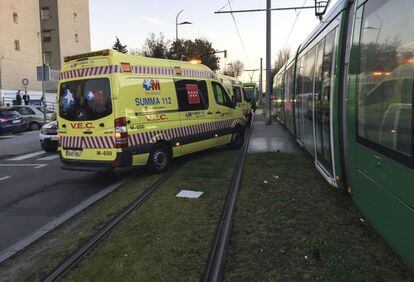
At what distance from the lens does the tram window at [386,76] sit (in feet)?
10.5

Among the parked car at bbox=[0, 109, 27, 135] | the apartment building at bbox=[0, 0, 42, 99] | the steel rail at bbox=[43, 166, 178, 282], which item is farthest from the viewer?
the apartment building at bbox=[0, 0, 42, 99]

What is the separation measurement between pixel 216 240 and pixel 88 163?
459 centimetres

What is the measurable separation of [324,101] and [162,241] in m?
3.30

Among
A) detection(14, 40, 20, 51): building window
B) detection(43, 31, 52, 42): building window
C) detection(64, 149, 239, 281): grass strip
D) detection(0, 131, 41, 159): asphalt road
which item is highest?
detection(43, 31, 52, 42): building window

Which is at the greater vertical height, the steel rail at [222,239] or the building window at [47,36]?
the building window at [47,36]

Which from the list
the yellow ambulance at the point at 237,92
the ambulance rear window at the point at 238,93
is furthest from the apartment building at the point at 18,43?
the ambulance rear window at the point at 238,93

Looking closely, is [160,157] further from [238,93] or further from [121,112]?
[238,93]

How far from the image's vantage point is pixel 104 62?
8.62 m

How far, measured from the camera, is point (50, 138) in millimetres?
14305

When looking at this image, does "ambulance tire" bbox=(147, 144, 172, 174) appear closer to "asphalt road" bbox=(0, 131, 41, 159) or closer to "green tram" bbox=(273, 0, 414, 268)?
"green tram" bbox=(273, 0, 414, 268)

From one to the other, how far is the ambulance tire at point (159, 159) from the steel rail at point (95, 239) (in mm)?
1352

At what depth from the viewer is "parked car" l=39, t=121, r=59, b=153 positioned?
14.3 metres

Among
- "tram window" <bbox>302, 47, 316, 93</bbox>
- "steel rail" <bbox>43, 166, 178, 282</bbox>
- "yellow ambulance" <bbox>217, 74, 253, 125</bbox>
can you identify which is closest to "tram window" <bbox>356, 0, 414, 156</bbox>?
"steel rail" <bbox>43, 166, 178, 282</bbox>

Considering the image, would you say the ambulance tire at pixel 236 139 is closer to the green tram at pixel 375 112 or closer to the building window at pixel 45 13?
the green tram at pixel 375 112
